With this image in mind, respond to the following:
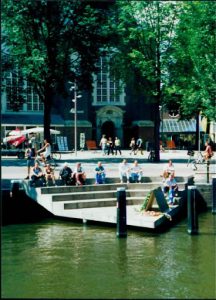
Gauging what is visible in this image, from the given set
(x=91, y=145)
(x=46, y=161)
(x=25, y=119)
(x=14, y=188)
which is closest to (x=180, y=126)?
(x=91, y=145)

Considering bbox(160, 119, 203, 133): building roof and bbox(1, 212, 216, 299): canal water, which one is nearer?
bbox(1, 212, 216, 299): canal water

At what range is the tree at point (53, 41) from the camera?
105ft

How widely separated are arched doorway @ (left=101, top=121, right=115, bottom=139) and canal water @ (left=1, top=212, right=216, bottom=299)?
43444 millimetres

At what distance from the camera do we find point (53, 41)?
33.5m

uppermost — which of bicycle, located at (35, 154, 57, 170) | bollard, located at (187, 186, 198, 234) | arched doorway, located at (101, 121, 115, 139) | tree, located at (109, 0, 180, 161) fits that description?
tree, located at (109, 0, 180, 161)

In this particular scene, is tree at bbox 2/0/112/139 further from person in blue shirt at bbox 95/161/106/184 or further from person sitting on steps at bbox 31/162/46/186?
person sitting on steps at bbox 31/162/46/186

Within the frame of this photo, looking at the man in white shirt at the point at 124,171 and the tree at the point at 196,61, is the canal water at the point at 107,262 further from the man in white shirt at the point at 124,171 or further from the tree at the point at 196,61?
the tree at the point at 196,61

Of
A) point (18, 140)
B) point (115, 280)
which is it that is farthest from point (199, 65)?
point (18, 140)

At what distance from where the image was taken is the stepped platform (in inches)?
687

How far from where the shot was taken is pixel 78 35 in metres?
34.3

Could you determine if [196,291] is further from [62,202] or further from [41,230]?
[62,202]

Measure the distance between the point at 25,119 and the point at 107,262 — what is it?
46.3 m

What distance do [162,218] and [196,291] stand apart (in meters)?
7.39


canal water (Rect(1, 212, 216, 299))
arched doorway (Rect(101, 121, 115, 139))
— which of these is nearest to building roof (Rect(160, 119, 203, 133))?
A: arched doorway (Rect(101, 121, 115, 139))
